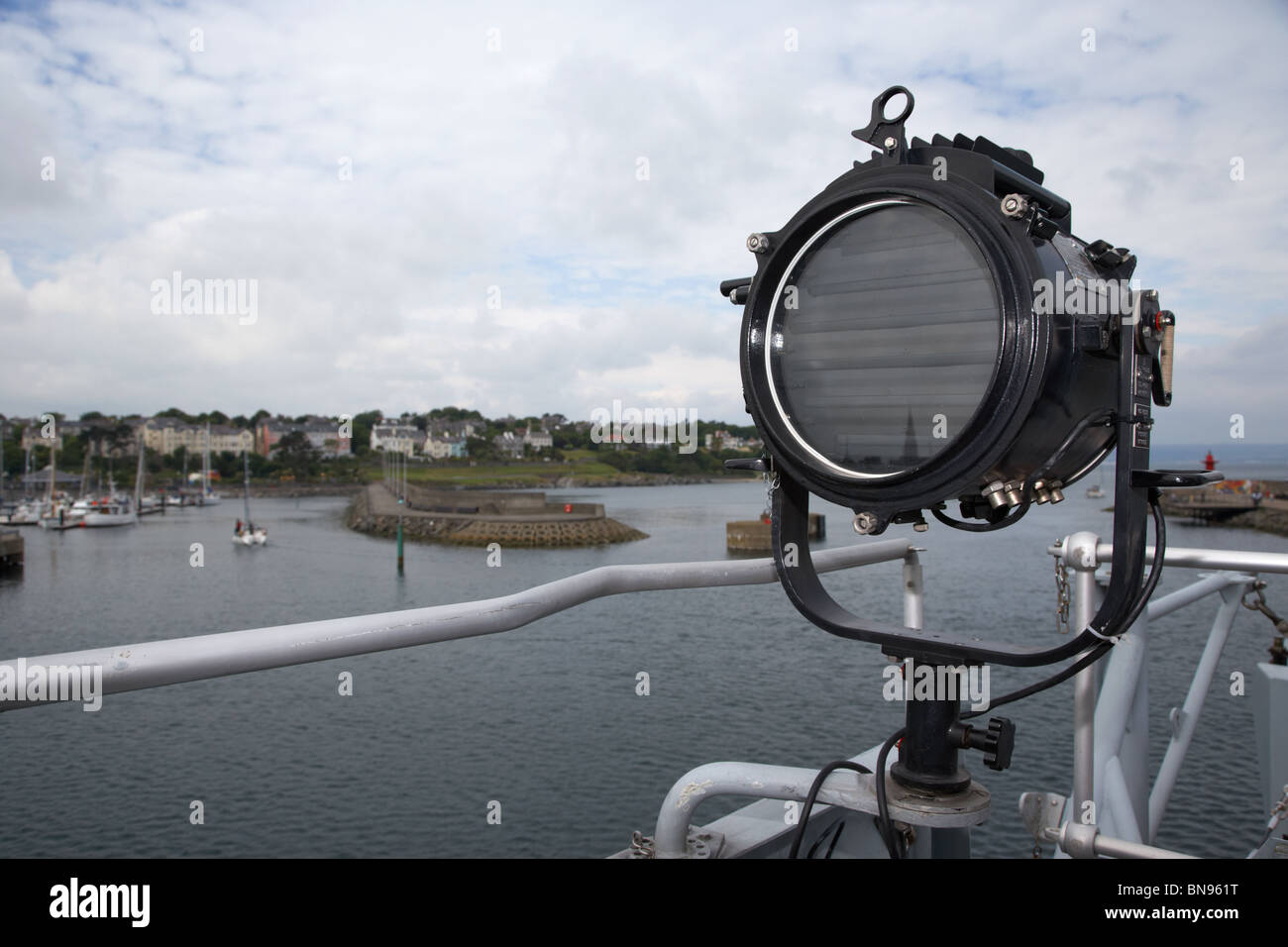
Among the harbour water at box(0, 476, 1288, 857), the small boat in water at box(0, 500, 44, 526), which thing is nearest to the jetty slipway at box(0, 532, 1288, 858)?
the harbour water at box(0, 476, 1288, 857)

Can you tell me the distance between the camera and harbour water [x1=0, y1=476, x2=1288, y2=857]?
1577cm

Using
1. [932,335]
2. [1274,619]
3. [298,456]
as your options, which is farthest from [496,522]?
[298,456]

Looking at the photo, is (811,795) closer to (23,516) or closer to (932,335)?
(932,335)

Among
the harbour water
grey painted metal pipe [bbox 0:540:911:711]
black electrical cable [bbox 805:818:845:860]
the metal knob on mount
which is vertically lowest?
the harbour water

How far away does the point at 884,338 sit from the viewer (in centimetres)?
159

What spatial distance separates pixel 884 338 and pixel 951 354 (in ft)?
0.40

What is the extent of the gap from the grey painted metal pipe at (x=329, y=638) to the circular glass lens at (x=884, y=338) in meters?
0.50

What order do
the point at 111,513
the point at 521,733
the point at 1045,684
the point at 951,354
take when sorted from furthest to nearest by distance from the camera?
1. the point at 111,513
2. the point at 521,733
3. the point at 1045,684
4. the point at 951,354

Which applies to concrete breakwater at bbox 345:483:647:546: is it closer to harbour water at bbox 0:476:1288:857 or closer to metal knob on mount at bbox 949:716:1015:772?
harbour water at bbox 0:476:1288:857

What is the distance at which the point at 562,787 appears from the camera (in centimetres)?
1766

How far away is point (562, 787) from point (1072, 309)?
691 inches

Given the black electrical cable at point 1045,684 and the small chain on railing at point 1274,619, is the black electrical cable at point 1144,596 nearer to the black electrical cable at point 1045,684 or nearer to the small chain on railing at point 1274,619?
the black electrical cable at point 1045,684
